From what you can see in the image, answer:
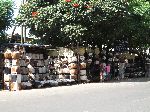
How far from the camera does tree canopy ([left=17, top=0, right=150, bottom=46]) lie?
2527 centimetres

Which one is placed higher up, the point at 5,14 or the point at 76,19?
the point at 5,14

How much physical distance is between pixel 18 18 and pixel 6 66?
18.8 feet

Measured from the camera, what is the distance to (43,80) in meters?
24.6

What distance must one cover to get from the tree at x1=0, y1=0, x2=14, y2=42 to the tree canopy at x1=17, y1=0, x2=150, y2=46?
0.83 meters

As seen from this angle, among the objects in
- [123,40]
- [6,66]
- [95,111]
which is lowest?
[95,111]

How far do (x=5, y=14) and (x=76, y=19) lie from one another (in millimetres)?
4462

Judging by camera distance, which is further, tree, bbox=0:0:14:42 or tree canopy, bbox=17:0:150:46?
tree, bbox=0:0:14:42

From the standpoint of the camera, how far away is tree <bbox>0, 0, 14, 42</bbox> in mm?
26141

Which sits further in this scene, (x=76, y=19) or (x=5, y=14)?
(x=5, y=14)

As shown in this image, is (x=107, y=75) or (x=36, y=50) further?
(x=107, y=75)

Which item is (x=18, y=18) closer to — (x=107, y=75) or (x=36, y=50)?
(x=36, y=50)

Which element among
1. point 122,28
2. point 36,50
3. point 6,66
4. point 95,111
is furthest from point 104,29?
point 95,111

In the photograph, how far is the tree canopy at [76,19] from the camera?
25.3m

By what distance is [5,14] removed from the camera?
26234 mm
